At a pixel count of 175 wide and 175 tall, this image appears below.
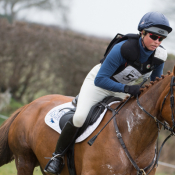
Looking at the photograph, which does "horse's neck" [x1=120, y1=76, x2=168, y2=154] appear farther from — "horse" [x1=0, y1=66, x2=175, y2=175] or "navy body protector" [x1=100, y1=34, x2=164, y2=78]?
"navy body protector" [x1=100, y1=34, x2=164, y2=78]

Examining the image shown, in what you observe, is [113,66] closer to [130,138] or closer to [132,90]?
[132,90]

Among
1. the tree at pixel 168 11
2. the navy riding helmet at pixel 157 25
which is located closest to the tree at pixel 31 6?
the tree at pixel 168 11

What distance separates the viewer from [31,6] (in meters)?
20.2

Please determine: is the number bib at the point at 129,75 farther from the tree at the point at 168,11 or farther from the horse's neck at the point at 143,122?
the tree at the point at 168,11

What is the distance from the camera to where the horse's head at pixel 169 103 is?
2613 mm

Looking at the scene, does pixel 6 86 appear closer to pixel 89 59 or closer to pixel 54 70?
pixel 54 70

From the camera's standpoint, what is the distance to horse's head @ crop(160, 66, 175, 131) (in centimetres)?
261

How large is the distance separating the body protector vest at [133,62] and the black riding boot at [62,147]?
0.85 meters

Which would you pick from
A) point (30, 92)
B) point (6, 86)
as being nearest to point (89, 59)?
point (30, 92)

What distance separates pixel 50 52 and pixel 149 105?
10.1 metres

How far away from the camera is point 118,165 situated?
291 cm

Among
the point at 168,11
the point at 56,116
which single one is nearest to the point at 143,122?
the point at 56,116

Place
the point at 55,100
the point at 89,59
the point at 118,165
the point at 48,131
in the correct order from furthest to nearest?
the point at 89,59
the point at 55,100
the point at 48,131
the point at 118,165

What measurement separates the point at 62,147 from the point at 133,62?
4.73 feet
